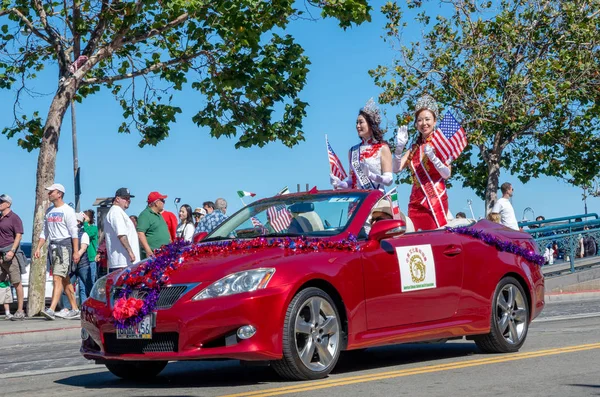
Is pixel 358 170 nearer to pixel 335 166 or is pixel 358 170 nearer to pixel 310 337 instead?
pixel 335 166

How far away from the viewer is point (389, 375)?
8016 mm

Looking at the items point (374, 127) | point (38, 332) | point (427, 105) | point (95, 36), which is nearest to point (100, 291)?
point (374, 127)

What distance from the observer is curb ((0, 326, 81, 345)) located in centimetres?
1390

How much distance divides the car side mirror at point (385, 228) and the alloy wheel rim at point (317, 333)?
0.83 meters

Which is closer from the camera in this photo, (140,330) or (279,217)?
(140,330)

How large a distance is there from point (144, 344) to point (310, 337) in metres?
1.18

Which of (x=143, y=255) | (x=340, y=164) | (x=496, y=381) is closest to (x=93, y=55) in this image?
(x=143, y=255)

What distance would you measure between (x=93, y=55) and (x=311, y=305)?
497 inches

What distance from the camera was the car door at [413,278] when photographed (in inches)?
327

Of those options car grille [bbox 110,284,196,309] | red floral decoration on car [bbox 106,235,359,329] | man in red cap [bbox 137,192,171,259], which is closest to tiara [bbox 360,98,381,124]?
red floral decoration on car [bbox 106,235,359,329]

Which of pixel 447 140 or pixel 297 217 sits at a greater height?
pixel 447 140

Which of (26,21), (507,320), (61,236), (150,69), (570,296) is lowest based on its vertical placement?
(570,296)

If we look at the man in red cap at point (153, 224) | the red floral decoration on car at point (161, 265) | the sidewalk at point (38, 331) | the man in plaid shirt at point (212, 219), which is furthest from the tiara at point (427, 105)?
the sidewalk at point (38, 331)

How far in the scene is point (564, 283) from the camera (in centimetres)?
2461
